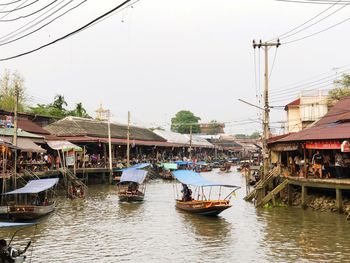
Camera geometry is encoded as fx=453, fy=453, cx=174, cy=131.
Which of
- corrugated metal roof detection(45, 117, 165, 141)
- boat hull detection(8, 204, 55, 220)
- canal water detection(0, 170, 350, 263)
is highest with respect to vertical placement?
corrugated metal roof detection(45, 117, 165, 141)

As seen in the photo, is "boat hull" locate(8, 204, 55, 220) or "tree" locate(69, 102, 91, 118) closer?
"boat hull" locate(8, 204, 55, 220)

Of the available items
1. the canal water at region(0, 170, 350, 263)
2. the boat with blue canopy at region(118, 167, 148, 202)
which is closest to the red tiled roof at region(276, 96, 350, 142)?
the canal water at region(0, 170, 350, 263)

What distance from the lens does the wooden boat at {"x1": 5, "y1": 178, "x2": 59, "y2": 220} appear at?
2078 cm

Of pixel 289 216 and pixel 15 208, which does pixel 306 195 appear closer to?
pixel 289 216

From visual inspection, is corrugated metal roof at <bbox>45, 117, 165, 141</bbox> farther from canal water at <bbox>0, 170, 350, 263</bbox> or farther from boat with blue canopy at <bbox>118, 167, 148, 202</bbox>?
canal water at <bbox>0, 170, 350, 263</bbox>

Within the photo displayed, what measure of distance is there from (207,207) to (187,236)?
12.7 ft

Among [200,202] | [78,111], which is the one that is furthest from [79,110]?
[200,202]

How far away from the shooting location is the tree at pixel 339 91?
41509mm

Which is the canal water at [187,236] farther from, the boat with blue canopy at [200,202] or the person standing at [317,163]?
the person standing at [317,163]

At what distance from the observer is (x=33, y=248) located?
652 inches

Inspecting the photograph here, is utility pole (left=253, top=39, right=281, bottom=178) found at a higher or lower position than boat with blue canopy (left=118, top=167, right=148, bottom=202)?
higher

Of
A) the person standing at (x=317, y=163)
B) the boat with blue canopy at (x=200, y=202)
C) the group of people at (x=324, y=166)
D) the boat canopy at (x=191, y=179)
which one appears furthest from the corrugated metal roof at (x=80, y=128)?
the person standing at (x=317, y=163)

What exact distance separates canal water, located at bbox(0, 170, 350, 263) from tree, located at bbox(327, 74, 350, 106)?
756 inches

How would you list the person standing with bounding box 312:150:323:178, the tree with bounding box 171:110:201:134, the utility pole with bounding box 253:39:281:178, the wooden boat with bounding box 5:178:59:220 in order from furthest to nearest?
the tree with bounding box 171:110:201:134, the utility pole with bounding box 253:39:281:178, the person standing with bounding box 312:150:323:178, the wooden boat with bounding box 5:178:59:220
